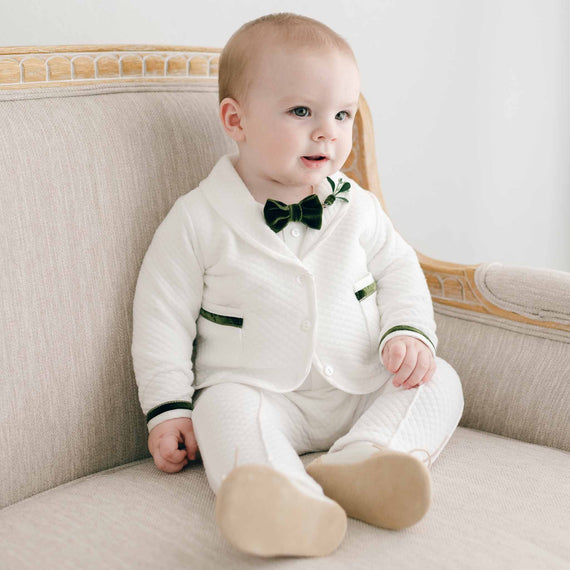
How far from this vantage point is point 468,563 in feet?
2.85

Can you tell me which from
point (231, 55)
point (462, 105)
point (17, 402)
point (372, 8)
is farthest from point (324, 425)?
point (462, 105)

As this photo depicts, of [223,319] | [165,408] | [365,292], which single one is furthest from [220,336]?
[365,292]

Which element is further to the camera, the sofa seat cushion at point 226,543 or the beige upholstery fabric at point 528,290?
the beige upholstery fabric at point 528,290

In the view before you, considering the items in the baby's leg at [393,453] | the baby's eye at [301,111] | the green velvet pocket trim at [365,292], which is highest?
the baby's eye at [301,111]

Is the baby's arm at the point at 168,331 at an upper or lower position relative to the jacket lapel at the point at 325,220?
lower

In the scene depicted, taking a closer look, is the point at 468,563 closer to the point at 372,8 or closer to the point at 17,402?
the point at 17,402

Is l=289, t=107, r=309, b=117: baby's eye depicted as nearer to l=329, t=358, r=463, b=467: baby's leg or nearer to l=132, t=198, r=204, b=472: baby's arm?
l=132, t=198, r=204, b=472: baby's arm

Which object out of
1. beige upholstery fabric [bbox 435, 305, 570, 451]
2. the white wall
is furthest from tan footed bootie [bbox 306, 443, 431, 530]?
the white wall

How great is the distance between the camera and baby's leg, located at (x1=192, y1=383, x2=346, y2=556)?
84cm

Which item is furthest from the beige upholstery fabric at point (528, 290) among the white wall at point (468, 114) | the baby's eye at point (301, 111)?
the white wall at point (468, 114)

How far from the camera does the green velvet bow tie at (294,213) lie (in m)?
1.21

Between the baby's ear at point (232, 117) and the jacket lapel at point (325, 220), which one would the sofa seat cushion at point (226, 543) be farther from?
the baby's ear at point (232, 117)

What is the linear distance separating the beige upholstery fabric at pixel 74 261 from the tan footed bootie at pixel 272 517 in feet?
1.23

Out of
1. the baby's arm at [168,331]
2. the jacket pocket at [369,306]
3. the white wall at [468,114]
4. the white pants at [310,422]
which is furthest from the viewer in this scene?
the white wall at [468,114]
